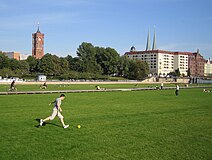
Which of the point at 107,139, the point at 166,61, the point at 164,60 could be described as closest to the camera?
the point at 107,139

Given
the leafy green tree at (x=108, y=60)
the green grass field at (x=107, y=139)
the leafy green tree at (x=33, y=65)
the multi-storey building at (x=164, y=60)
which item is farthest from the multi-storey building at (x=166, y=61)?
the green grass field at (x=107, y=139)

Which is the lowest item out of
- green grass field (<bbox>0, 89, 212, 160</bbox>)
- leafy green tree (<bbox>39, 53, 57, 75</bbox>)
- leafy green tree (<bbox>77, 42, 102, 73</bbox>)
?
green grass field (<bbox>0, 89, 212, 160</bbox>)

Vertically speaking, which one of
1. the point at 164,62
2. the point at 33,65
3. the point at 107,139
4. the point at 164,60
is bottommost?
the point at 107,139

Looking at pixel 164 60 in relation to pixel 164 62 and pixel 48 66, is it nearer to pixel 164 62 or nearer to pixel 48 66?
pixel 164 62

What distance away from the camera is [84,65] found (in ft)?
386

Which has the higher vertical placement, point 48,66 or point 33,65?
point 33,65

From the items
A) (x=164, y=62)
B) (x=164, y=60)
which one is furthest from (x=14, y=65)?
(x=164, y=62)

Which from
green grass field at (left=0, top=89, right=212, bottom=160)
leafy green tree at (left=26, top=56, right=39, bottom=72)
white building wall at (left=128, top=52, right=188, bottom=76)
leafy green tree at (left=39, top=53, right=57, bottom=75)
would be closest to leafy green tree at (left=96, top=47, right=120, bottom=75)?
leafy green tree at (left=39, top=53, right=57, bottom=75)

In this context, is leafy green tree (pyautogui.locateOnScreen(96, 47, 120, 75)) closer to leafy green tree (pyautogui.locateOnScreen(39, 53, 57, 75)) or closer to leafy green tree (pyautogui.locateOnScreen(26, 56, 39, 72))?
leafy green tree (pyautogui.locateOnScreen(39, 53, 57, 75))

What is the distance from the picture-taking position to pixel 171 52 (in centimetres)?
19462

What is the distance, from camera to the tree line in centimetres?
10894

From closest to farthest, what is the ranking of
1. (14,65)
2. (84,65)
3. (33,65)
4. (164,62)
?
(14,65) → (84,65) → (33,65) → (164,62)

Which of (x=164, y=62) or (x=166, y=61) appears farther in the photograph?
(x=166, y=61)

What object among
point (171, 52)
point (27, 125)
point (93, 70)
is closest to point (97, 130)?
point (27, 125)
